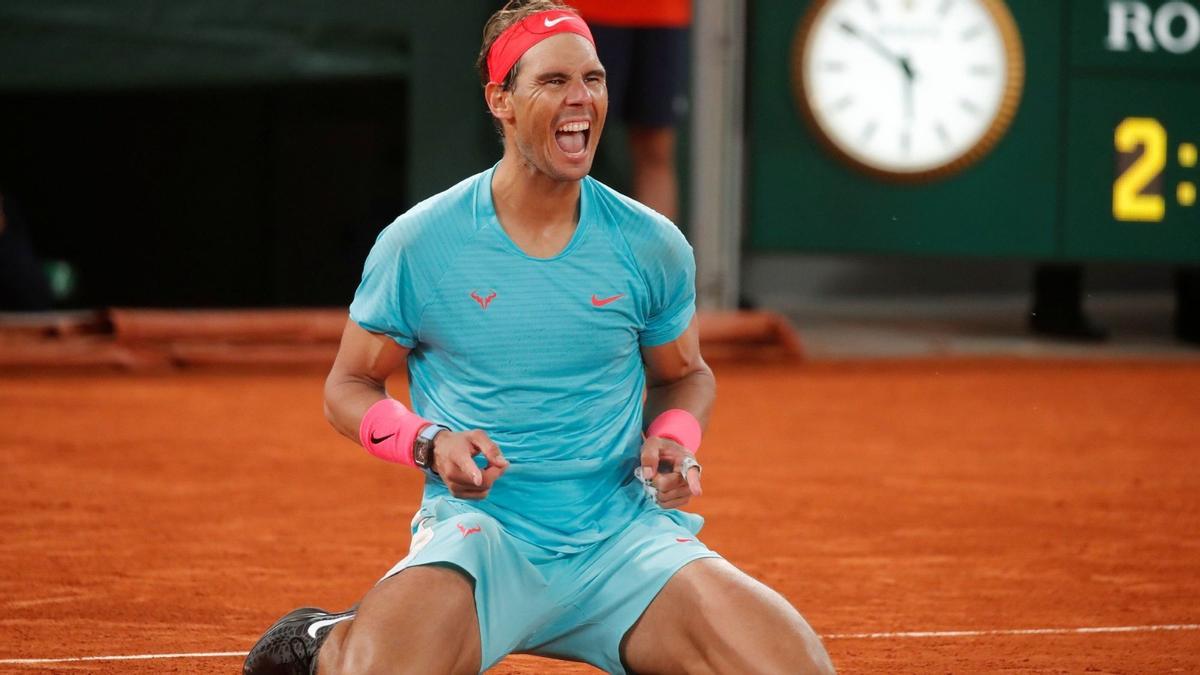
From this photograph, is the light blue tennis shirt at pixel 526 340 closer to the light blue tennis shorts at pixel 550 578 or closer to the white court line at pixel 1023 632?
the light blue tennis shorts at pixel 550 578

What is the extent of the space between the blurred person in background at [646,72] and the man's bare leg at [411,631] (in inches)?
218

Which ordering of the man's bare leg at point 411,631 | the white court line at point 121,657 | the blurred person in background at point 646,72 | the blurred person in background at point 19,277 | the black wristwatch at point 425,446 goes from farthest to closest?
the blurred person in background at point 19,277 → the blurred person in background at point 646,72 → the white court line at point 121,657 → the black wristwatch at point 425,446 → the man's bare leg at point 411,631

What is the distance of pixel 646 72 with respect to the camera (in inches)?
325

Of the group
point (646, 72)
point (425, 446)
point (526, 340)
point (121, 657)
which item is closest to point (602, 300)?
point (526, 340)

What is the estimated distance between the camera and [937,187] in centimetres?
859

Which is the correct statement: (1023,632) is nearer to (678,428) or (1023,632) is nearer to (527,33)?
(678,428)

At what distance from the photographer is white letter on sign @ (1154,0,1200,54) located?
27.8ft

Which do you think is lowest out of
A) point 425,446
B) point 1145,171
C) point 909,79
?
point 1145,171

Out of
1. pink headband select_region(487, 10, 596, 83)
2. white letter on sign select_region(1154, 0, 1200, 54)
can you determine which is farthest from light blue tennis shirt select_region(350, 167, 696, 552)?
white letter on sign select_region(1154, 0, 1200, 54)

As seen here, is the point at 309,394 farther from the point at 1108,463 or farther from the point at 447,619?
the point at 447,619

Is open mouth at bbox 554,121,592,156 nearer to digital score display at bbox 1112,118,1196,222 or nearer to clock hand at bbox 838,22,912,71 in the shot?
clock hand at bbox 838,22,912,71

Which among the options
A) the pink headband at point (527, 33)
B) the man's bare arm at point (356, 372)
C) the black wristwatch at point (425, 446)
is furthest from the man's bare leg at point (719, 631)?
the pink headband at point (527, 33)

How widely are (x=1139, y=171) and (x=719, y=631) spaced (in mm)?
6401

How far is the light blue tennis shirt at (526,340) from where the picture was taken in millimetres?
2900
